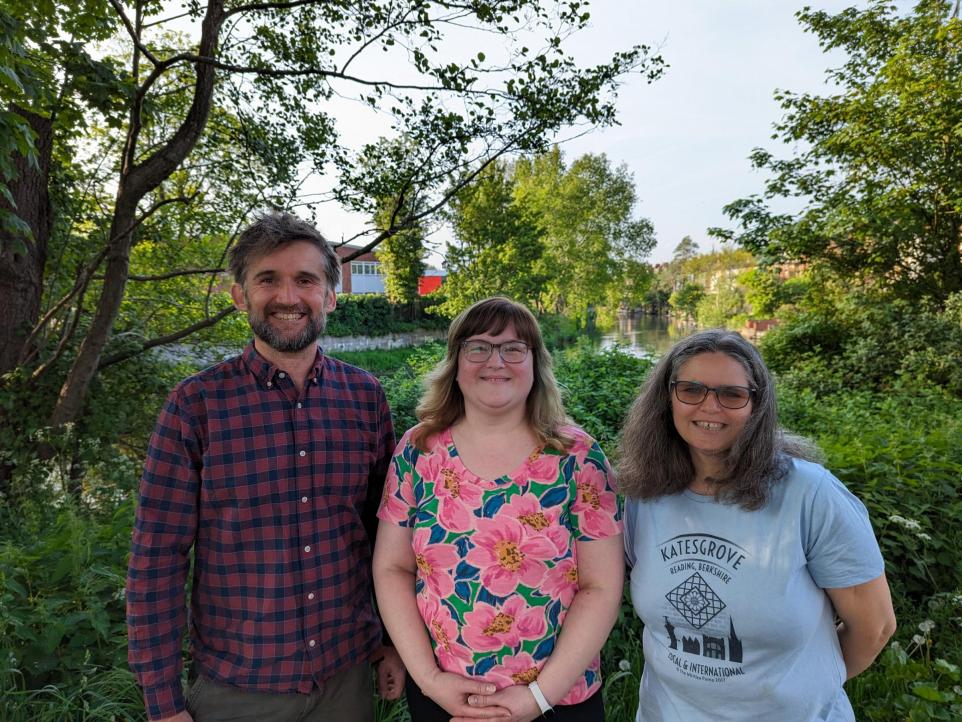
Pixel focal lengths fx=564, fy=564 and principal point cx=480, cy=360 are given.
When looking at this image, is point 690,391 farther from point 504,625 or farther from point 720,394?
point 504,625

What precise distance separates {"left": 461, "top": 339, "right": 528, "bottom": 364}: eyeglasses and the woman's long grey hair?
16.3 inches

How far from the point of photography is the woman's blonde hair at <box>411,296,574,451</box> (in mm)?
1700

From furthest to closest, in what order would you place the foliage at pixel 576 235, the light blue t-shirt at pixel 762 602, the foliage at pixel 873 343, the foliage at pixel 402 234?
1. the foliage at pixel 576 235
2. the foliage at pixel 873 343
3. the foliage at pixel 402 234
4. the light blue t-shirt at pixel 762 602

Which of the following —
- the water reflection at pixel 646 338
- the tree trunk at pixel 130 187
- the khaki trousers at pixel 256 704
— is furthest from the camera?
the water reflection at pixel 646 338

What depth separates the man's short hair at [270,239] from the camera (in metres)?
1.69

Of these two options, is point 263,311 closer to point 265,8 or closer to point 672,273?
point 265,8

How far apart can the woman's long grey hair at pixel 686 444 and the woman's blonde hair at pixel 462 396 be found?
0.22 m

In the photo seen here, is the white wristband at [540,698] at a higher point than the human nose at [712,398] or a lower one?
lower

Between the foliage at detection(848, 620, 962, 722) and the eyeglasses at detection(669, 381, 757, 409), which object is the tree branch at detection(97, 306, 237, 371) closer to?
the eyeglasses at detection(669, 381, 757, 409)

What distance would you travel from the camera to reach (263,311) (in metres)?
1.69

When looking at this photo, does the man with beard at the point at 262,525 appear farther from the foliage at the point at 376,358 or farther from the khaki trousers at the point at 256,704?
the foliage at the point at 376,358

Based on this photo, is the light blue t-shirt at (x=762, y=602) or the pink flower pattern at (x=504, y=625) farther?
the pink flower pattern at (x=504, y=625)

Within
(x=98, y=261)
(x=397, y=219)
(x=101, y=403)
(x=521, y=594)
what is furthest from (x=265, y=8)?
(x=521, y=594)

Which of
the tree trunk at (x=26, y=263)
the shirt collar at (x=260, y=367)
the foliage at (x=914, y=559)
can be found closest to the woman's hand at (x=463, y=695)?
the shirt collar at (x=260, y=367)
